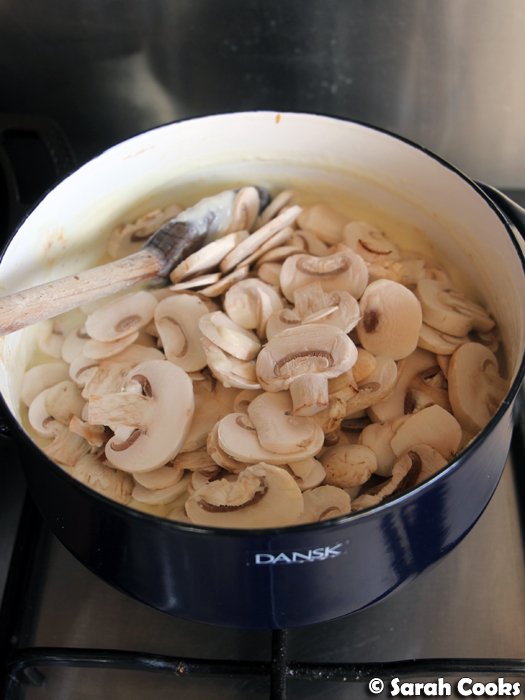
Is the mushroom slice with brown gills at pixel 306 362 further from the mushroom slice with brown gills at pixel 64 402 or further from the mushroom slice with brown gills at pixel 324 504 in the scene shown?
the mushroom slice with brown gills at pixel 64 402

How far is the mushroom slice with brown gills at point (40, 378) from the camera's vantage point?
95cm

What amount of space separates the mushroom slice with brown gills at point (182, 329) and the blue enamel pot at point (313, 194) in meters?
0.23

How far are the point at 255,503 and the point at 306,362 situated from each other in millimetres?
207

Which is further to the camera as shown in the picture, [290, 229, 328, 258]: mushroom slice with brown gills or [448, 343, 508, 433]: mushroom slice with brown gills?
[290, 229, 328, 258]: mushroom slice with brown gills

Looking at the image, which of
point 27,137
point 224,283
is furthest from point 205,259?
point 27,137

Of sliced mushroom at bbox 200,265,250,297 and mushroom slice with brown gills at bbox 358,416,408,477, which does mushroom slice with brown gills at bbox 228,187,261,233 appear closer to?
sliced mushroom at bbox 200,265,250,297

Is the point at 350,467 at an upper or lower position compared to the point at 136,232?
lower

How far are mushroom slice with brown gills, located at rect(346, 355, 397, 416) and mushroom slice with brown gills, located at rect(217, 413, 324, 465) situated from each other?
9 centimetres

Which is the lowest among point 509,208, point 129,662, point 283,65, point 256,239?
point 129,662

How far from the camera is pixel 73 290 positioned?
2.87 feet

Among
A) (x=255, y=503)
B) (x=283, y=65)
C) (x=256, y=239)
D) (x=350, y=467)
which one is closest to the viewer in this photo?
(x=255, y=503)

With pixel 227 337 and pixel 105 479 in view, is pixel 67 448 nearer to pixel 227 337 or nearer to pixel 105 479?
pixel 105 479

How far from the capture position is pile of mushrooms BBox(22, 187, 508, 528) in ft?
2.55

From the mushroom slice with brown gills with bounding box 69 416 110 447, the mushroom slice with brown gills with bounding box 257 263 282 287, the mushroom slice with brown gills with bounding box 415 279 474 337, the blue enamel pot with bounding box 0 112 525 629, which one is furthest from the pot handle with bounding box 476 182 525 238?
the mushroom slice with brown gills with bounding box 69 416 110 447
